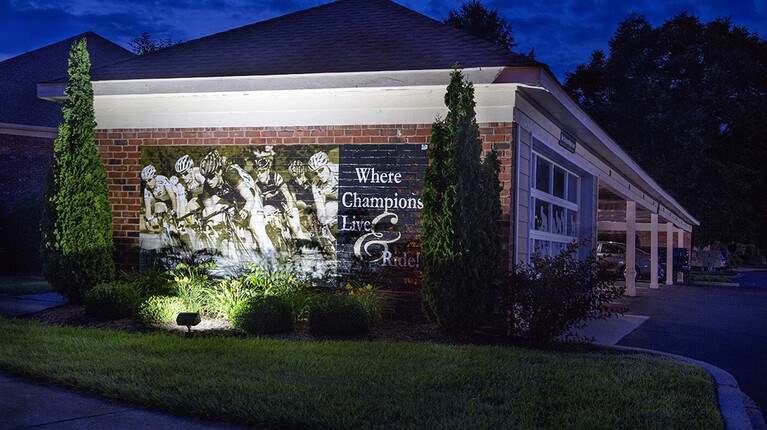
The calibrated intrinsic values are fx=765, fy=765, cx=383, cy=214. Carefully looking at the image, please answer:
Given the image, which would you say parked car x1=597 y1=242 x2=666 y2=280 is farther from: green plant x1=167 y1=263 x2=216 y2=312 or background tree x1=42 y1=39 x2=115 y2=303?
background tree x1=42 y1=39 x2=115 y2=303

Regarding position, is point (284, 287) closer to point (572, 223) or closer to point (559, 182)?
point (559, 182)

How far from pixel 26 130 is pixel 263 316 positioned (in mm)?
17647

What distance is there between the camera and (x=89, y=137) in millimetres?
11469

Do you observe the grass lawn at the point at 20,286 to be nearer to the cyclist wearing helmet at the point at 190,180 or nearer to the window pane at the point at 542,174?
the cyclist wearing helmet at the point at 190,180

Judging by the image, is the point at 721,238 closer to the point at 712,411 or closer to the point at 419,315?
the point at 419,315

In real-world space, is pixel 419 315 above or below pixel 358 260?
below

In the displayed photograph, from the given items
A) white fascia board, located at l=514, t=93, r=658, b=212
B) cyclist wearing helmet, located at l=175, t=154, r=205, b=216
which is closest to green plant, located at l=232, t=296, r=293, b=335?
cyclist wearing helmet, located at l=175, t=154, r=205, b=216

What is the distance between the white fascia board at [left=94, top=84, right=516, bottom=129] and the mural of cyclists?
0.42 m

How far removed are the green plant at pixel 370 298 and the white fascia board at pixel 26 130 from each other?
1642cm

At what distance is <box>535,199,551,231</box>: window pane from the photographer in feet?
42.9

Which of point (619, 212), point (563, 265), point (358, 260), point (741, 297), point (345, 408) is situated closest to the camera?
point (345, 408)

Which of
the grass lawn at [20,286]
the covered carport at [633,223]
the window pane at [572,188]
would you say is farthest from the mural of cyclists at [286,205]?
the covered carport at [633,223]

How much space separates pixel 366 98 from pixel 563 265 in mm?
3768

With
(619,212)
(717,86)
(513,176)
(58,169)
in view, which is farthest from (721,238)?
(58,169)
